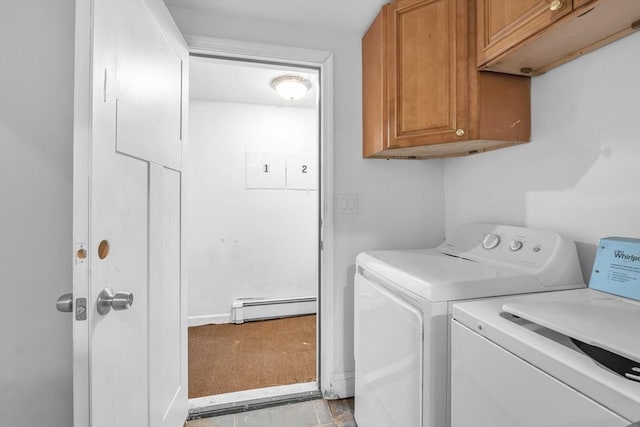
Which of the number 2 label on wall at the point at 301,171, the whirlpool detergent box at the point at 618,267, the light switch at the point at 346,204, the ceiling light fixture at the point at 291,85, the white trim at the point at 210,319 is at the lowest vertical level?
the white trim at the point at 210,319

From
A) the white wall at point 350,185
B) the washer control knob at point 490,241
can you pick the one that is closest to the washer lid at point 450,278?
the washer control knob at point 490,241

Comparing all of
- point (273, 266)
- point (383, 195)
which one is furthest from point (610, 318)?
point (273, 266)

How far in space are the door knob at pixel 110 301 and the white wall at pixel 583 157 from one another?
5.27 feet

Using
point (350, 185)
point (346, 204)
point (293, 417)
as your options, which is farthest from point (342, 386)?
point (350, 185)

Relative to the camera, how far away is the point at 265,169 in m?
3.08

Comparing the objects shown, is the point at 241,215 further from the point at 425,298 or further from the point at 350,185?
the point at 425,298

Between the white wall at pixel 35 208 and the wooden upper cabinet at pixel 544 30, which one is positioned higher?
the wooden upper cabinet at pixel 544 30

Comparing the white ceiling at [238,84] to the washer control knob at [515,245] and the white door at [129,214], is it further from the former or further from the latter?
the washer control knob at [515,245]

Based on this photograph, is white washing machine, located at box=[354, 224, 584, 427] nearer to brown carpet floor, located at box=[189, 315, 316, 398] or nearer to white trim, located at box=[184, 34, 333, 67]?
brown carpet floor, located at box=[189, 315, 316, 398]

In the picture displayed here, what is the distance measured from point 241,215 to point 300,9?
1.99 metres

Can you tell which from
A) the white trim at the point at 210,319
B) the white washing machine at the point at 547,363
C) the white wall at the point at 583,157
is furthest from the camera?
the white trim at the point at 210,319

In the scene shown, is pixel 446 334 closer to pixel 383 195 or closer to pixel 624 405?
pixel 624 405

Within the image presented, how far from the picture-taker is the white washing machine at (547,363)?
51cm

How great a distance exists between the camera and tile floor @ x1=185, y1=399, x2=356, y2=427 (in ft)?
5.13
